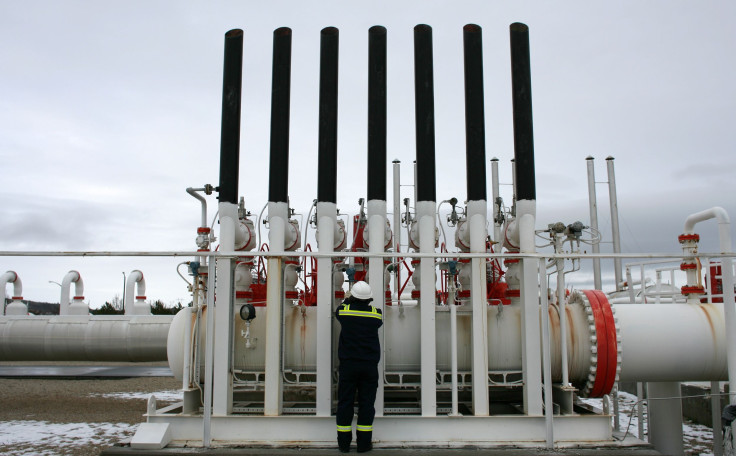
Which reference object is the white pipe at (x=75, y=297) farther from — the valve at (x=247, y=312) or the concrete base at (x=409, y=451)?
the valve at (x=247, y=312)

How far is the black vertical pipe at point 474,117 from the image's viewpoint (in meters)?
6.15

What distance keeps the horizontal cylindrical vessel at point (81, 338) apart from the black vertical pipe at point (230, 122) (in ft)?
21.6

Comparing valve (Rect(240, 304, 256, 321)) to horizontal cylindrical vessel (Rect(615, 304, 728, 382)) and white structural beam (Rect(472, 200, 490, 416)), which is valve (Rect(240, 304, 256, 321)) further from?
horizontal cylindrical vessel (Rect(615, 304, 728, 382))

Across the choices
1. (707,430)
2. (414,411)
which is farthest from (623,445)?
(707,430)

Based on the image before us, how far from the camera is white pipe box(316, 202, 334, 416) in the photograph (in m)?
5.75

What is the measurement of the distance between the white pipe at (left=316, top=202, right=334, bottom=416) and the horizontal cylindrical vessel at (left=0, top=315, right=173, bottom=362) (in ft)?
22.8

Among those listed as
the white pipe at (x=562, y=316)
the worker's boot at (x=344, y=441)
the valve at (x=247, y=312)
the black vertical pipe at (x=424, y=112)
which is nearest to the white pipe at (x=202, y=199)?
the valve at (x=247, y=312)

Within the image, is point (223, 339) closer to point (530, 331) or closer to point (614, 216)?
point (530, 331)

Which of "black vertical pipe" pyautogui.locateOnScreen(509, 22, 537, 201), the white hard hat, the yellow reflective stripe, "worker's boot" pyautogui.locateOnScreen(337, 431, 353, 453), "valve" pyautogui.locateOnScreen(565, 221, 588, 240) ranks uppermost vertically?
"black vertical pipe" pyautogui.locateOnScreen(509, 22, 537, 201)

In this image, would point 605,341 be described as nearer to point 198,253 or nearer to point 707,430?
point 198,253

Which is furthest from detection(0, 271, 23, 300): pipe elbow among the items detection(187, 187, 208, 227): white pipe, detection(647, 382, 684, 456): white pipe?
detection(647, 382, 684, 456): white pipe

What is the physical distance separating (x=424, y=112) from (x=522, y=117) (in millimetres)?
1036

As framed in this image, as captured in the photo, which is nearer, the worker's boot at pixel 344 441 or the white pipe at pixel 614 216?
the worker's boot at pixel 344 441

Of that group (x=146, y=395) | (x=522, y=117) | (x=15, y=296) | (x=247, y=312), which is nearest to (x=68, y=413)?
(x=146, y=395)
